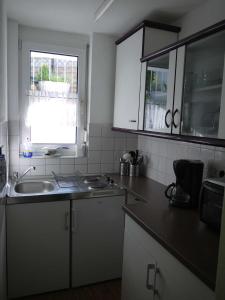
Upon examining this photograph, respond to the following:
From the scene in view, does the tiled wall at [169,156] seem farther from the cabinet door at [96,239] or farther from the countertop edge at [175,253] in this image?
the countertop edge at [175,253]

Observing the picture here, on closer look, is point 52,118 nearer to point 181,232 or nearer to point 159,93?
point 159,93

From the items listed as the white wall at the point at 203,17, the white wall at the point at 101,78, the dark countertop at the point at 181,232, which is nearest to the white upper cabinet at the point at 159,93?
the white wall at the point at 203,17

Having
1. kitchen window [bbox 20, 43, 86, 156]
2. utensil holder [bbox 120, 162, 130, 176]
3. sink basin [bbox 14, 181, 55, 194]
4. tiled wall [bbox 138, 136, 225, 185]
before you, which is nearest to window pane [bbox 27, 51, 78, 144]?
kitchen window [bbox 20, 43, 86, 156]

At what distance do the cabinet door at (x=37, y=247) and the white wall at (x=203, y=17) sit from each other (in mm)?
1728

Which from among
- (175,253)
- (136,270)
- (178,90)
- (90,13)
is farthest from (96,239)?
(90,13)

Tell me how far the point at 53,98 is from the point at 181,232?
183cm

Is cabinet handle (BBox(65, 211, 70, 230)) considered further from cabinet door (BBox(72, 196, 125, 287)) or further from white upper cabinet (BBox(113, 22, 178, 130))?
white upper cabinet (BBox(113, 22, 178, 130))

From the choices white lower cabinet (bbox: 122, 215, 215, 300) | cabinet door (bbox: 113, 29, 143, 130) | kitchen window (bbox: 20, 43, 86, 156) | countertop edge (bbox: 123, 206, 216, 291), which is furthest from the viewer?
kitchen window (bbox: 20, 43, 86, 156)

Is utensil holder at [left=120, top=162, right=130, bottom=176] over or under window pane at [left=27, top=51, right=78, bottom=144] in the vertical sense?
under

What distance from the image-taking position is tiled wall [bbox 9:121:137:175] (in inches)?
94.1

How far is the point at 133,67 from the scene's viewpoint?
7.30 ft

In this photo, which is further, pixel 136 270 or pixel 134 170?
pixel 134 170

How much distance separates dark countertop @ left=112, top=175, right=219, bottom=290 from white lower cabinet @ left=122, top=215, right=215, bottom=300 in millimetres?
51

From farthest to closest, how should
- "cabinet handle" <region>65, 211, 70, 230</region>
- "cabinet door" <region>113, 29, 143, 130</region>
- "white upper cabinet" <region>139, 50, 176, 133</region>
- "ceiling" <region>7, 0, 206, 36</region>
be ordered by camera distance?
"cabinet door" <region>113, 29, 143, 130</region> < "cabinet handle" <region>65, 211, 70, 230</region> < "ceiling" <region>7, 0, 206, 36</region> < "white upper cabinet" <region>139, 50, 176, 133</region>
